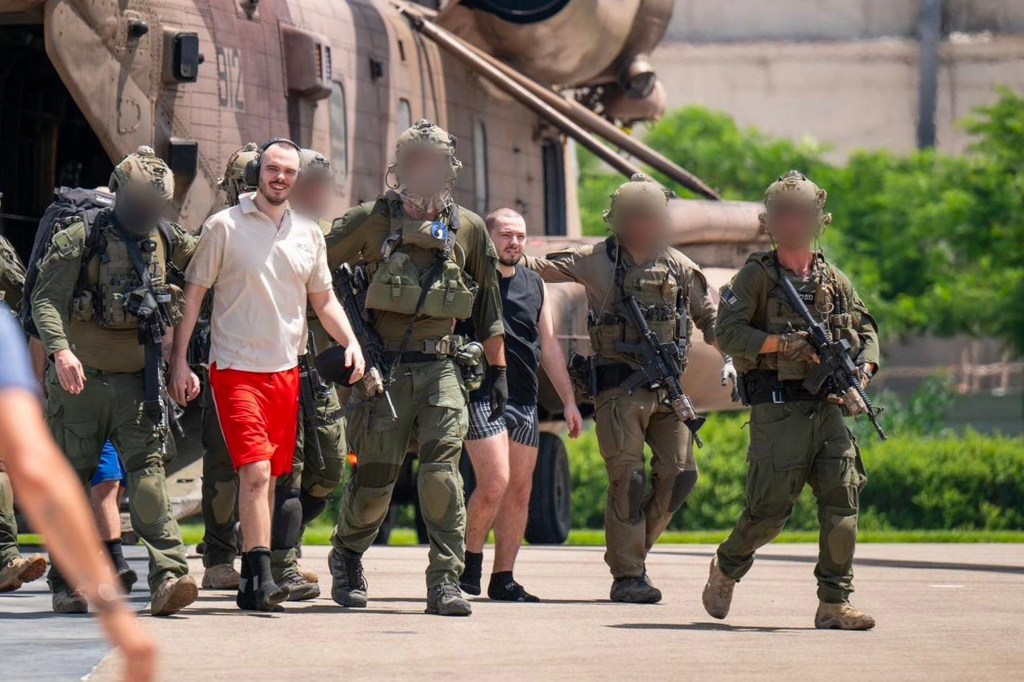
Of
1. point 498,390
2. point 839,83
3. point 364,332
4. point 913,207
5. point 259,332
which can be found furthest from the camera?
point 839,83

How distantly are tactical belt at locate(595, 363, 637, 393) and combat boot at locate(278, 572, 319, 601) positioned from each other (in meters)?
1.59

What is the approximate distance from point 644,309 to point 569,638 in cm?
232

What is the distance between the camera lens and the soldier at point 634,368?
9352 millimetres

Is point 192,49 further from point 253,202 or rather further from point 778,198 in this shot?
point 778,198

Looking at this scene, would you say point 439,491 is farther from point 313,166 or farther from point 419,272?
point 313,166

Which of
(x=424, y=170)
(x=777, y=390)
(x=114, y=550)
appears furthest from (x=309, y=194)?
(x=777, y=390)

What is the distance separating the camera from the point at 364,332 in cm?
867

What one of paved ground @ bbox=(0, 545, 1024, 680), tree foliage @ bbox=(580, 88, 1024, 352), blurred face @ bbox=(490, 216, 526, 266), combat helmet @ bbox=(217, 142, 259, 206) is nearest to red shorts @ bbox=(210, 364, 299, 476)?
paved ground @ bbox=(0, 545, 1024, 680)

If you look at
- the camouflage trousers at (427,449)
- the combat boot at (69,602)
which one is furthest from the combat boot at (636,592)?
the combat boot at (69,602)

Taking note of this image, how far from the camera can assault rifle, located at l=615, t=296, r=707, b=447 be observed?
9297 millimetres

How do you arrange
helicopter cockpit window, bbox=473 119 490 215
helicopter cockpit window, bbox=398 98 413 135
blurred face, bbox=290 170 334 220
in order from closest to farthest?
blurred face, bbox=290 170 334 220
helicopter cockpit window, bbox=398 98 413 135
helicopter cockpit window, bbox=473 119 490 215

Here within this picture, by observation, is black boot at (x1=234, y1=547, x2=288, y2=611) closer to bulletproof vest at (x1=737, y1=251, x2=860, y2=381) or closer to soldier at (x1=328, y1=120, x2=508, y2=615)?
soldier at (x1=328, y1=120, x2=508, y2=615)

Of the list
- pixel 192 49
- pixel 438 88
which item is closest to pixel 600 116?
pixel 438 88

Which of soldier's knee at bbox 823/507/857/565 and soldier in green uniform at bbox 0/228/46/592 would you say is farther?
soldier in green uniform at bbox 0/228/46/592
